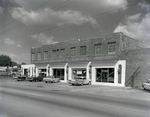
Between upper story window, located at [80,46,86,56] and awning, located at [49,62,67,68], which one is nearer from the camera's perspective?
upper story window, located at [80,46,86,56]

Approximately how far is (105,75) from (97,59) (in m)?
3.20

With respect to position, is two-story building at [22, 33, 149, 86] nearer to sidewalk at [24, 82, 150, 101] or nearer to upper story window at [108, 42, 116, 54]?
upper story window at [108, 42, 116, 54]

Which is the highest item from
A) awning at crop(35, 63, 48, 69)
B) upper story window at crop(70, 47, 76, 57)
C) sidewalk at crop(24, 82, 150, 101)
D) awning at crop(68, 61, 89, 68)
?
upper story window at crop(70, 47, 76, 57)

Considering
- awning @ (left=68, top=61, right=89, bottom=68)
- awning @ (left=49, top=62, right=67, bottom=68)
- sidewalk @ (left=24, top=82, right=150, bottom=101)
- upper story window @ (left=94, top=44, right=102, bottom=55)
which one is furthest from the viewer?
awning @ (left=49, top=62, right=67, bottom=68)

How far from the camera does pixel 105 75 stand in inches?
1038

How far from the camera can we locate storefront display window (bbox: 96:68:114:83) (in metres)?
25.6

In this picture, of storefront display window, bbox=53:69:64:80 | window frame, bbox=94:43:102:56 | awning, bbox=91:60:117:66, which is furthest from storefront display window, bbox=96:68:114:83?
storefront display window, bbox=53:69:64:80

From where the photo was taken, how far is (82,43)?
30.3 metres

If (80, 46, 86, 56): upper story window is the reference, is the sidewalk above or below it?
below

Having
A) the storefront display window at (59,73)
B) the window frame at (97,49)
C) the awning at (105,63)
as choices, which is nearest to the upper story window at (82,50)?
the window frame at (97,49)

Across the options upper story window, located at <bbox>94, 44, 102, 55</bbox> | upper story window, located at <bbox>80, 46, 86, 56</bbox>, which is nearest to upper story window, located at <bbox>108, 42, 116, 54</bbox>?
upper story window, located at <bbox>94, 44, 102, 55</bbox>

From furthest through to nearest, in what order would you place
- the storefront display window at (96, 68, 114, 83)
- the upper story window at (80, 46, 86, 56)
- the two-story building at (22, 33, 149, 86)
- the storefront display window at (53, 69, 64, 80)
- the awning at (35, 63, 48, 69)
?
the awning at (35, 63, 48, 69) → the storefront display window at (53, 69, 64, 80) → the upper story window at (80, 46, 86, 56) → the storefront display window at (96, 68, 114, 83) → the two-story building at (22, 33, 149, 86)

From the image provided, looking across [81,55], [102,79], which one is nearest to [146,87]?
[102,79]

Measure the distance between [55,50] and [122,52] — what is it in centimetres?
1666
